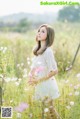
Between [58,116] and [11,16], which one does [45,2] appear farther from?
[58,116]

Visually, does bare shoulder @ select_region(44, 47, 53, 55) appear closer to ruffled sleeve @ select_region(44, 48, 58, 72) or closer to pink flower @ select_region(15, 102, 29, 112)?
ruffled sleeve @ select_region(44, 48, 58, 72)

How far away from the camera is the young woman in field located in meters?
4.15

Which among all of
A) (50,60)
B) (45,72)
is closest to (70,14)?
(50,60)

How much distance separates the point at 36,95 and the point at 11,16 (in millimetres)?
720

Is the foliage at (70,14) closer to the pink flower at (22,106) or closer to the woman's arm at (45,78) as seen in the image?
the woman's arm at (45,78)

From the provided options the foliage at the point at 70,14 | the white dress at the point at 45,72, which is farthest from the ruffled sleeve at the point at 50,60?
the foliage at the point at 70,14

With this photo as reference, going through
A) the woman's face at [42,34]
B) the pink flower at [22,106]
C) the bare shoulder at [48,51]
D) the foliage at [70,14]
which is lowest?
the pink flower at [22,106]

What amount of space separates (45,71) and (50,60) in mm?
102

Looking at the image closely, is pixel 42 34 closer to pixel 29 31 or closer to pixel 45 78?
pixel 29 31

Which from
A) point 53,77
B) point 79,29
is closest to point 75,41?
point 79,29

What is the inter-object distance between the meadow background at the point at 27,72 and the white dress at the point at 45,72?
0.05 meters

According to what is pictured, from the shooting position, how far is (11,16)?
427 centimetres

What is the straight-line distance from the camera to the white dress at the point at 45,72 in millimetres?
4141

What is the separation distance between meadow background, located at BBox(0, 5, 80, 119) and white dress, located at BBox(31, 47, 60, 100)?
47mm
